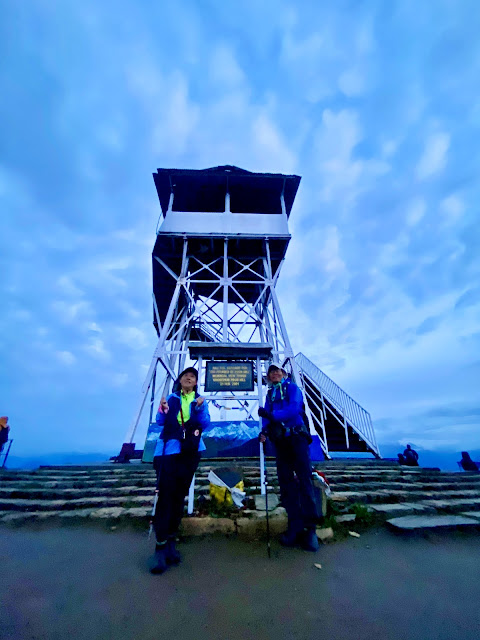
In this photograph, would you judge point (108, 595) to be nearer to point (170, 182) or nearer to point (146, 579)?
point (146, 579)

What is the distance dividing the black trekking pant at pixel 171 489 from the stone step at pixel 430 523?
2.82 meters

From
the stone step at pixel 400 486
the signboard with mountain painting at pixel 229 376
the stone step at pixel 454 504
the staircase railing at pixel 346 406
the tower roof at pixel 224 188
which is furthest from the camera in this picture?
the tower roof at pixel 224 188

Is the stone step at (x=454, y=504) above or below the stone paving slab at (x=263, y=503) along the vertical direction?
below

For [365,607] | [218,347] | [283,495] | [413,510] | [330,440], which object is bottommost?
[365,607]

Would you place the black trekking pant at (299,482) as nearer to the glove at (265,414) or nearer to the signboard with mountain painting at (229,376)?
the glove at (265,414)

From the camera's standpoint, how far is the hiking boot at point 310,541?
3001mm

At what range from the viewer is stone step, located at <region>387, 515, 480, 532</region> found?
3559 mm

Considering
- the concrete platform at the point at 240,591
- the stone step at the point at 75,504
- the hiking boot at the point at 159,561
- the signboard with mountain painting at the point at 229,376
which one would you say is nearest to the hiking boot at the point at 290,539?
the concrete platform at the point at 240,591

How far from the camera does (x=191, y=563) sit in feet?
8.99

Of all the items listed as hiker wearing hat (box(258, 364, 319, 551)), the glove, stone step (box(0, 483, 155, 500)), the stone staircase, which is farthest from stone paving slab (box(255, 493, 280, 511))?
stone step (box(0, 483, 155, 500))

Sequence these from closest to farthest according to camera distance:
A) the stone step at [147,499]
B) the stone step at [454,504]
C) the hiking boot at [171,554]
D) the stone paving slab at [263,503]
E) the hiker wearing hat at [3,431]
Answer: the hiking boot at [171,554] → the stone paving slab at [263,503] → the stone step at [454,504] → the stone step at [147,499] → the hiker wearing hat at [3,431]

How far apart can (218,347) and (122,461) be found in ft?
19.0

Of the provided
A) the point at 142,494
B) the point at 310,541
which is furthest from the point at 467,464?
the point at 142,494

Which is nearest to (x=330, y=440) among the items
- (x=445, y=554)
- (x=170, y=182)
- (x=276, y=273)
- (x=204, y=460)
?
(x=204, y=460)
